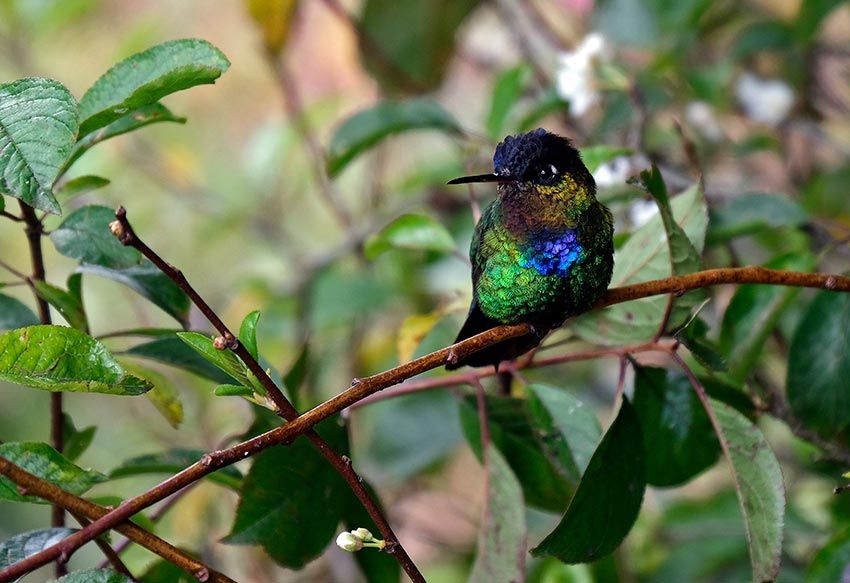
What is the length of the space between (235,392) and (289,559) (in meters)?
0.39

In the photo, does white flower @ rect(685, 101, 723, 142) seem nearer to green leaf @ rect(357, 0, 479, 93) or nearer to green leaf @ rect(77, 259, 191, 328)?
green leaf @ rect(357, 0, 479, 93)

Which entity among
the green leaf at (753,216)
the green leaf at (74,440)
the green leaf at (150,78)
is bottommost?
the green leaf at (753,216)

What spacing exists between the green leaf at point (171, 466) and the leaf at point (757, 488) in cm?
61

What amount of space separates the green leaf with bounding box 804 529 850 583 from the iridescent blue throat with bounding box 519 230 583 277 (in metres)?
0.52

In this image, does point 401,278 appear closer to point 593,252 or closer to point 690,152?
point 690,152

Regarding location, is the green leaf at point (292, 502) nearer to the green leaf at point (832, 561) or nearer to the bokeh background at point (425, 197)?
the bokeh background at point (425, 197)

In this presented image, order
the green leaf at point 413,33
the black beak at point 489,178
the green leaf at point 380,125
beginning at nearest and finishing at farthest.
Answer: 1. the black beak at point 489,178
2. the green leaf at point 380,125
3. the green leaf at point 413,33

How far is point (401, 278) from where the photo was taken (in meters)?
2.74

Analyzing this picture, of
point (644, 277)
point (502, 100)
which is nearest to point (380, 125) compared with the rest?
point (502, 100)

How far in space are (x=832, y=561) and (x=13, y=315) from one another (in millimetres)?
1082

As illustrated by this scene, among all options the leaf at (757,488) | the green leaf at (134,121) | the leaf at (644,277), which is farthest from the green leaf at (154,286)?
the leaf at (757,488)

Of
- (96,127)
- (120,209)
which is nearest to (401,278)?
(96,127)

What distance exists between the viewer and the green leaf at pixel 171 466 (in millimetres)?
1188

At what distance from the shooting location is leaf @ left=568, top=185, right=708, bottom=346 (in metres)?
1.26
